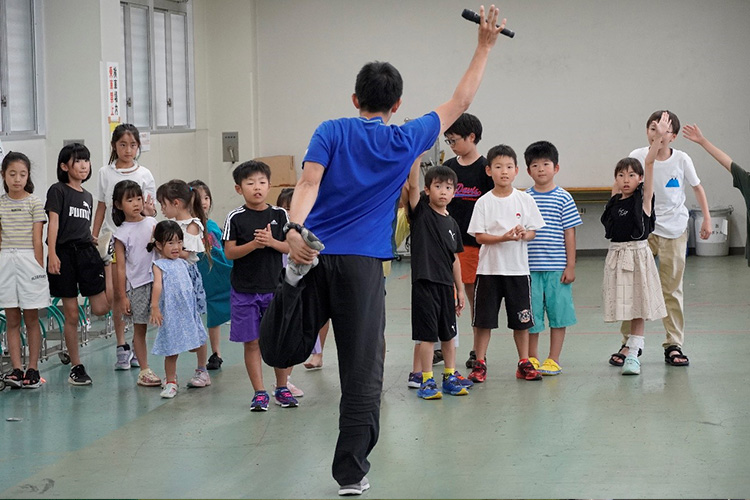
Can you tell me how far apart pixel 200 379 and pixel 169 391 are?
0.28 m

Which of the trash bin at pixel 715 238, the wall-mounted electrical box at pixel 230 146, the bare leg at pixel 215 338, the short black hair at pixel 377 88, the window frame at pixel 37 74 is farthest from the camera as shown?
the wall-mounted electrical box at pixel 230 146

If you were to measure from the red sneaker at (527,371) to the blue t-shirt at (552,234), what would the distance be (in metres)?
0.55

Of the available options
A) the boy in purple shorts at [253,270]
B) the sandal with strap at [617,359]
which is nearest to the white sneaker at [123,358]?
the boy in purple shorts at [253,270]

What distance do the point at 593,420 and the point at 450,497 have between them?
134cm

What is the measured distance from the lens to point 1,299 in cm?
572

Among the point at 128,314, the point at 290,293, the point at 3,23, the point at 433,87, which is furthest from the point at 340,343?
the point at 433,87

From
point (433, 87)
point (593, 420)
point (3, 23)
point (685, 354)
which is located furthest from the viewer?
point (433, 87)

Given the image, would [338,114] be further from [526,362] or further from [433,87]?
[526,362]

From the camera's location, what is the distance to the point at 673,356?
601cm

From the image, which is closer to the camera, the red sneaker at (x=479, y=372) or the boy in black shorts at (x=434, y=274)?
the boy in black shorts at (x=434, y=274)

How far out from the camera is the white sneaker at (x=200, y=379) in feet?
18.9

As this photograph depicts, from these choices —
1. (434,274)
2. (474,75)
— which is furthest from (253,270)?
(474,75)

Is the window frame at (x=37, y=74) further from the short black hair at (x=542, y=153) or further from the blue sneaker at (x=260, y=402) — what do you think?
the short black hair at (x=542, y=153)

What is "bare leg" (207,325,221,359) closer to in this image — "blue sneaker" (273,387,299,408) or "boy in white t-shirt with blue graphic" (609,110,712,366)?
"blue sneaker" (273,387,299,408)
